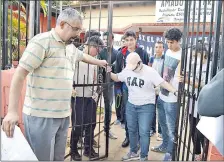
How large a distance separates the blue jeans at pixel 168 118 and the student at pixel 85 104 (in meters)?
0.94

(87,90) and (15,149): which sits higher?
(87,90)

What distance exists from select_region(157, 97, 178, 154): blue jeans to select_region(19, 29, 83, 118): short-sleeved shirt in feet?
5.44

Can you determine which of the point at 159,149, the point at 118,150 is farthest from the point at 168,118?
the point at 118,150

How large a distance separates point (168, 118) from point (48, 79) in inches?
74.7

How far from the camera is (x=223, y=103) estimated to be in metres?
1.20

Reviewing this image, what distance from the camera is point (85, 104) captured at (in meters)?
3.46

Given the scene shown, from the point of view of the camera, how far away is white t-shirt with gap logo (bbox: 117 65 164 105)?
3.31m

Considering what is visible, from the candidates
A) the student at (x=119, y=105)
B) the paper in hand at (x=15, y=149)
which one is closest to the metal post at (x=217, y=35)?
the paper in hand at (x=15, y=149)

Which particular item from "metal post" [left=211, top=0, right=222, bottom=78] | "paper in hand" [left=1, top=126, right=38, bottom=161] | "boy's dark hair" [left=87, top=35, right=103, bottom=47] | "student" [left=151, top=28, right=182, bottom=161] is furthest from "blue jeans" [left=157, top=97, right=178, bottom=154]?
"paper in hand" [left=1, top=126, right=38, bottom=161]

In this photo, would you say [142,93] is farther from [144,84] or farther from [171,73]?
[171,73]

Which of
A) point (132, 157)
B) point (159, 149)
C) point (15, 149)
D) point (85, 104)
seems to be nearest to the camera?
point (15, 149)

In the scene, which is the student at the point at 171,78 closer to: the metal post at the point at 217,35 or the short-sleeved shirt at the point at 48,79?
the metal post at the point at 217,35

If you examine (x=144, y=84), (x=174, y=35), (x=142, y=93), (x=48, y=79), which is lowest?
(x=142, y=93)

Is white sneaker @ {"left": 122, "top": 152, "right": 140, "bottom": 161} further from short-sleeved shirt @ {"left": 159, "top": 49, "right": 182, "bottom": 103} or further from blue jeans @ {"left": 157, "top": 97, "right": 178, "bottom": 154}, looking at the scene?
short-sleeved shirt @ {"left": 159, "top": 49, "right": 182, "bottom": 103}
